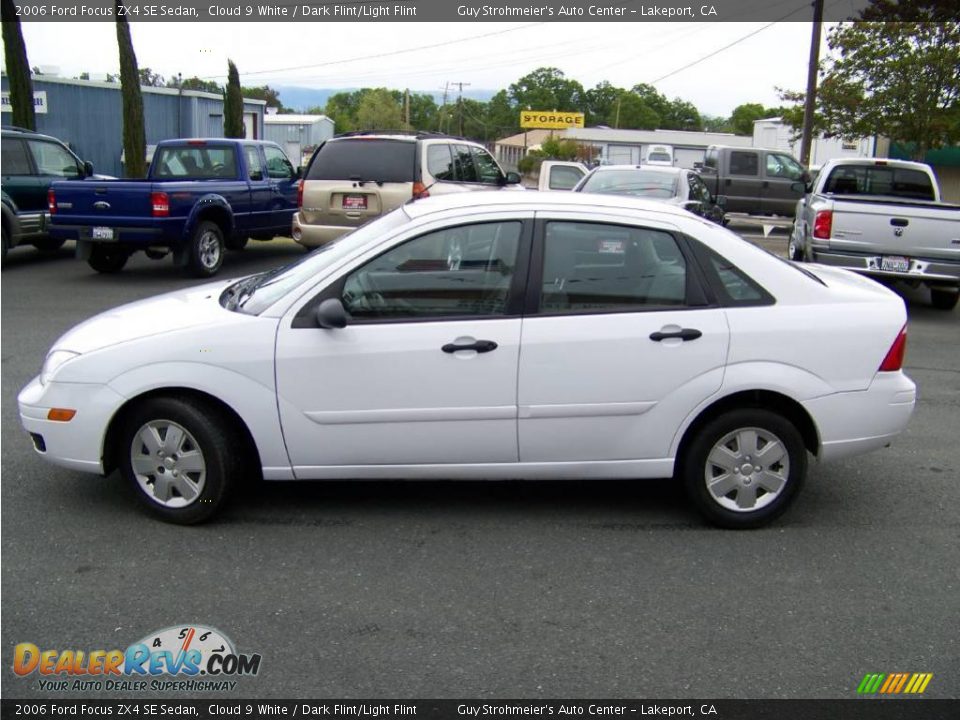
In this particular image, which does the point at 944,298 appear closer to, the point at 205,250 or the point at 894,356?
the point at 894,356

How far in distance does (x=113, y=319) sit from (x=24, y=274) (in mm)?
9711

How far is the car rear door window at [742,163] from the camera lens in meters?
24.7

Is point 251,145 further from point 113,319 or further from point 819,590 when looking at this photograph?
point 819,590

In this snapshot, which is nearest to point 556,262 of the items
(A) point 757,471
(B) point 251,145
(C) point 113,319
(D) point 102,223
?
(A) point 757,471

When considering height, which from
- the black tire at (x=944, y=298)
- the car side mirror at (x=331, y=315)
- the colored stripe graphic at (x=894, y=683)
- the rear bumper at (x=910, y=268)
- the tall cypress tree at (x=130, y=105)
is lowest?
the colored stripe graphic at (x=894, y=683)

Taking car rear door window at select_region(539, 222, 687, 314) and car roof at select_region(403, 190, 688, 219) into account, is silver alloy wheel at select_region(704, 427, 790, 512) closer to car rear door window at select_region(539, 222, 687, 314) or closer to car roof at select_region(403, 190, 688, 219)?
car rear door window at select_region(539, 222, 687, 314)

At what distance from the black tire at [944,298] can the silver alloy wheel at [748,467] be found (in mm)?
8725

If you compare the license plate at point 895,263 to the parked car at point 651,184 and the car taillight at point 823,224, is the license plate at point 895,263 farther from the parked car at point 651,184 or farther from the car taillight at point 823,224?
the parked car at point 651,184

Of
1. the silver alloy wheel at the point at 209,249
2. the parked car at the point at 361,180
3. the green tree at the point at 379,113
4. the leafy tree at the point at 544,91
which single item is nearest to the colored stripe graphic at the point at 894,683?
the parked car at the point at 361,180

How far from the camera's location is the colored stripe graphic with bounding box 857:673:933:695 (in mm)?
3531

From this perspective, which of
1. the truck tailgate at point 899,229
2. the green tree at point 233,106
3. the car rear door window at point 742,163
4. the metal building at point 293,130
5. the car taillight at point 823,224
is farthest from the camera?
the metal building at point 293,130

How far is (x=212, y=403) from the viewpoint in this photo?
4781mm

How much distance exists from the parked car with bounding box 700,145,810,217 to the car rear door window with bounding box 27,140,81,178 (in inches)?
606

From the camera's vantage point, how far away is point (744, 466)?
15.8 feet
